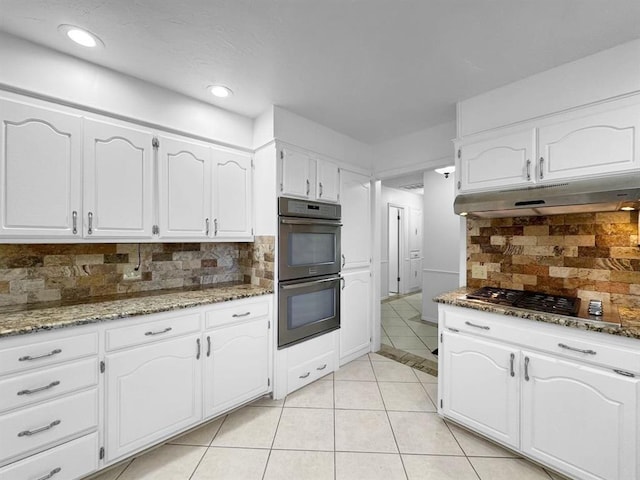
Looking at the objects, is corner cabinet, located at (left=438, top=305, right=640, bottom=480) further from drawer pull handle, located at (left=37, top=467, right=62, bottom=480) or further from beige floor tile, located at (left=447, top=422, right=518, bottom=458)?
drawer pull handle, located at (left=37, top=467, right=62, bottom=480)

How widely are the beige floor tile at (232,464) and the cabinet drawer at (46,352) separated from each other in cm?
93

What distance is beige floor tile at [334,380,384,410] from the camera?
2248mm

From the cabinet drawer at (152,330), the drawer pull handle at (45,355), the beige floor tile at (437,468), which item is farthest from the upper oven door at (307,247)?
the beige floor tile at (437,468)

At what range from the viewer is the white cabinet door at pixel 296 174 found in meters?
2.38

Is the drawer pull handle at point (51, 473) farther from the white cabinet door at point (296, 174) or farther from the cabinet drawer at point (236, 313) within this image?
the white cabinet door at point (296, 174)

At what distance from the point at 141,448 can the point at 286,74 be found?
101 inches

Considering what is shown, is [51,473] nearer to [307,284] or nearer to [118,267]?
[118,267]

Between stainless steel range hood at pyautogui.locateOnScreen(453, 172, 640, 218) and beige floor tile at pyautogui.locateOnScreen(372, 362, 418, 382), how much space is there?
168 centimetres

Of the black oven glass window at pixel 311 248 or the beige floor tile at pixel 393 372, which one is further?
the beige floor tile at pixel 393 372

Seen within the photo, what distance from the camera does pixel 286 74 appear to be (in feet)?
6.20

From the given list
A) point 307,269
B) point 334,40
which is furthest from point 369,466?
point 334,40

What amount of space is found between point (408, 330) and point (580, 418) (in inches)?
104

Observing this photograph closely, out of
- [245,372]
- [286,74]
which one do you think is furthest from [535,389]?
[286,74]

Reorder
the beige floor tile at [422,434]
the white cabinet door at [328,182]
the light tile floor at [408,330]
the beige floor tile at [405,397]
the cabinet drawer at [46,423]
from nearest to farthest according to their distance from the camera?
the cabinet drawer at [46,423] → the beige floor tile at [422,434] → the beige floor tile at [405,397] → the white cabinet door at [328,182] → the light tile floor at [408,330]
